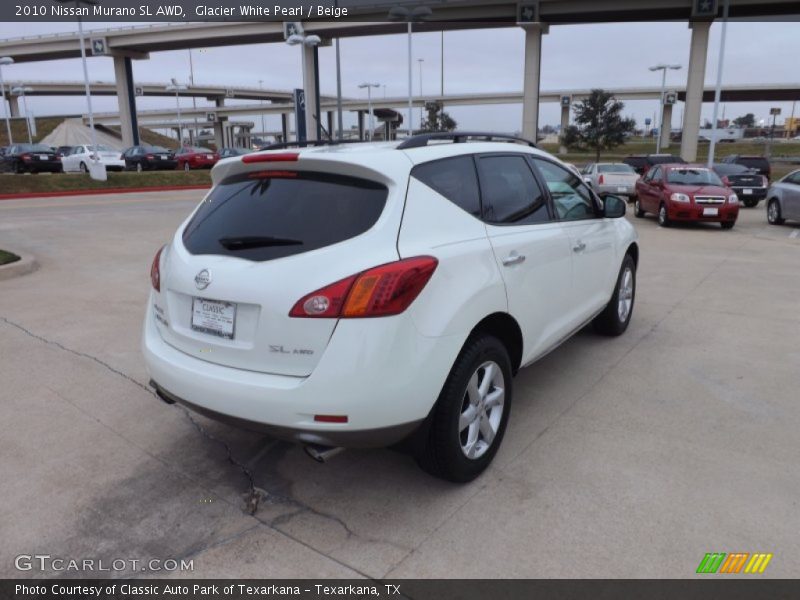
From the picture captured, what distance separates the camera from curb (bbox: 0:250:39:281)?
8375mm

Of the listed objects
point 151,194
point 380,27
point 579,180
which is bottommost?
point 151,194

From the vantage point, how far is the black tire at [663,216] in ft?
48.9

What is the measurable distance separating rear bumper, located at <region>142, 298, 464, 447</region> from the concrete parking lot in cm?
55

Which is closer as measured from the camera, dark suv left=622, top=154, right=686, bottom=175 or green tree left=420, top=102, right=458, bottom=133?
dark suv left=622, top=154, right=686, bottom=175

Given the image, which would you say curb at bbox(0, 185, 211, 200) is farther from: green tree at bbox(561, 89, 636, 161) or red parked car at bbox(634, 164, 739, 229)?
green tree at bbox(561, 89, 636, 161)

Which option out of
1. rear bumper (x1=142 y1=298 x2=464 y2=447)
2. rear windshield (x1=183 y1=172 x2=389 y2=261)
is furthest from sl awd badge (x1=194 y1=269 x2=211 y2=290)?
rear bumper (x1=142 y1=298 x2=464 y2=447)

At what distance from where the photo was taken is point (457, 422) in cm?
314

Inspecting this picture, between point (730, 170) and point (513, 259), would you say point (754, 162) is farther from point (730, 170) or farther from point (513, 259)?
point (513, 259)

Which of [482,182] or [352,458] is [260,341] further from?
[482,182]

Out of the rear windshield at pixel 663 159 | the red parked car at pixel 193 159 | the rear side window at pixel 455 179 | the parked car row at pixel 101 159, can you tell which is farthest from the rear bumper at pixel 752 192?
the red parked car at pixel 193 159

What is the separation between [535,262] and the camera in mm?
3859

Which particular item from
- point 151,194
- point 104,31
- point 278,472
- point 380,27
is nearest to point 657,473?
point 278,472

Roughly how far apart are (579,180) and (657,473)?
2.46m

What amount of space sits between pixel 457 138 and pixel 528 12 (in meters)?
39.8
